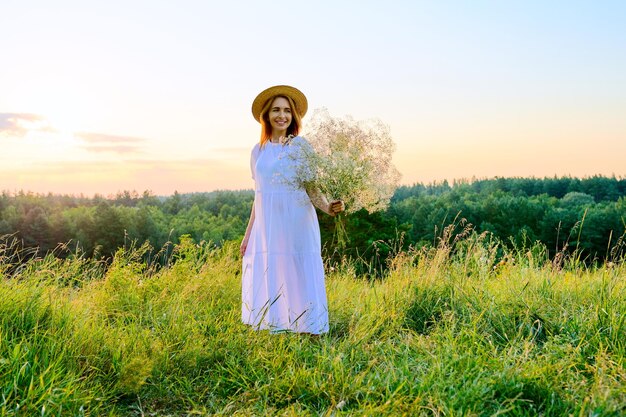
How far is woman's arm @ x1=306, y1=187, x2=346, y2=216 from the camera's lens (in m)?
4.72

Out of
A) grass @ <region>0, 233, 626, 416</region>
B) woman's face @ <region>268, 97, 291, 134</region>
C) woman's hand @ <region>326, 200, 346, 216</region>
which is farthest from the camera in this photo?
woman's face @ <region>268, 97, 291, 134</region>

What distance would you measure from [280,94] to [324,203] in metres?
1.12

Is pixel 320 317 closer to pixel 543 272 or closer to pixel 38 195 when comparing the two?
pixel 543 272

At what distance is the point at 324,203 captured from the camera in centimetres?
488

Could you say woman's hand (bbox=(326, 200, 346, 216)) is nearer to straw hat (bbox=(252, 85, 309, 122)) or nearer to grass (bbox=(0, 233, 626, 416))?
grass (bbox=(0, 233, 626, 416))

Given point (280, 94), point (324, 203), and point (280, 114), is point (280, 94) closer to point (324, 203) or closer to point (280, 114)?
point (280, 114)

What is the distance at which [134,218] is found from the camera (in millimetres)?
62188

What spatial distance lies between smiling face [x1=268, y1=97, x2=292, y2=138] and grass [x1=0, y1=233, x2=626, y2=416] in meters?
1.73

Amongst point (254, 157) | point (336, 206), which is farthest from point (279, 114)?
point (336, 206)

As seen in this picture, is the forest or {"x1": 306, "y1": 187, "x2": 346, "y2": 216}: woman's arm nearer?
{"x1": 306, "y1": 187, "x2": 346, "y2": 216}: woman's arm

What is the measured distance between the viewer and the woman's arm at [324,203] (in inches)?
186

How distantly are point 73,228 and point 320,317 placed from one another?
57917 millimetres

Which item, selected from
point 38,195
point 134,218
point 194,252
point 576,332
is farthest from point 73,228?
point 576,332

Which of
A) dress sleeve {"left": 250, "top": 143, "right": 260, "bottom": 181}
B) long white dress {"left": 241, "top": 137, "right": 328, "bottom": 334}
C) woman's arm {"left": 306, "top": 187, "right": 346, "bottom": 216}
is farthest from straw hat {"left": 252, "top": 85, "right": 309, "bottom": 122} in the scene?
woman's arm {"left": 306, "top": 187, "right": 346, "bottom": 216}
